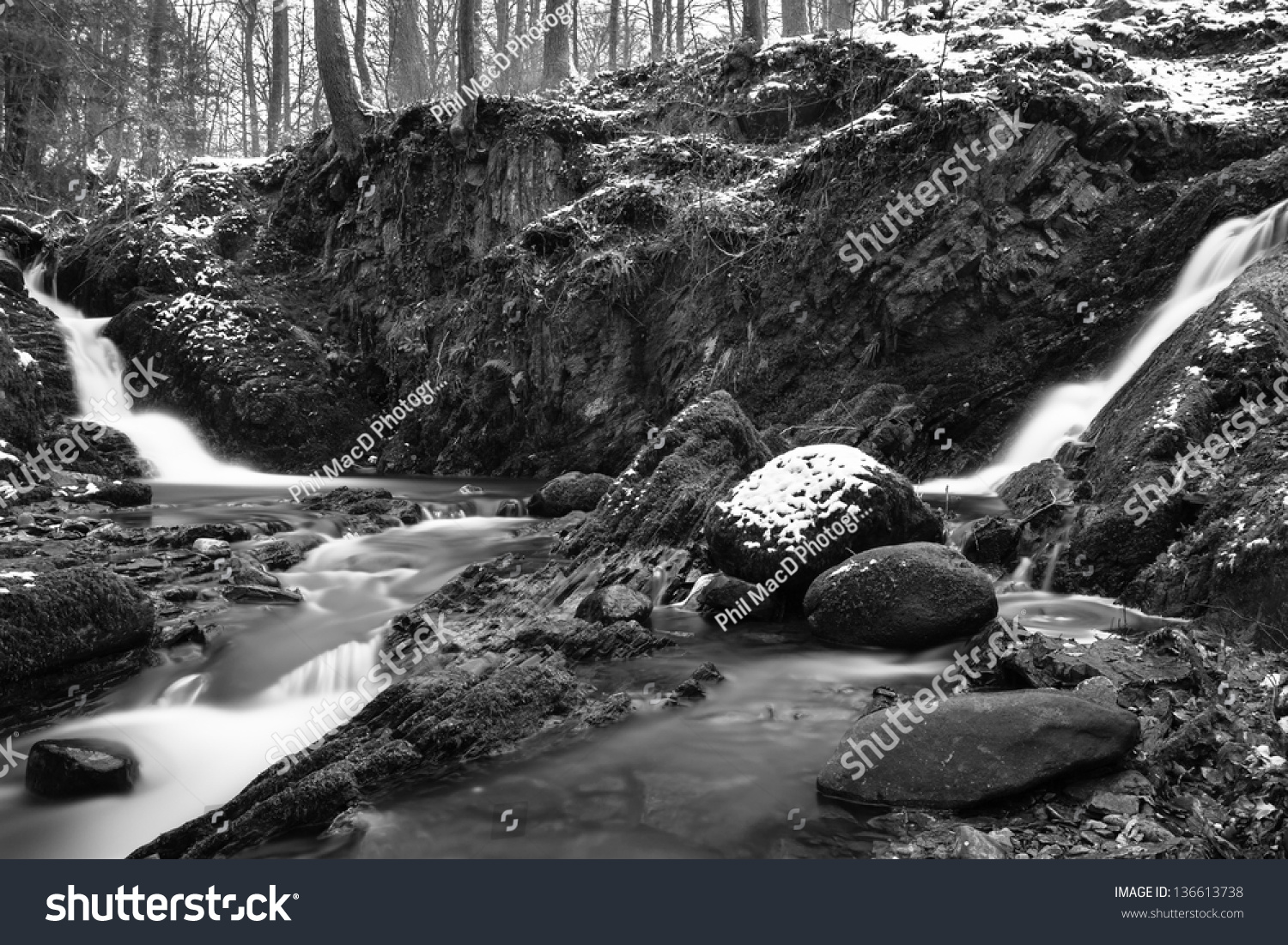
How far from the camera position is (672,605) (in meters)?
6.20

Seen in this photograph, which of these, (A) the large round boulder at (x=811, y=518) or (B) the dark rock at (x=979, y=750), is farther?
(A) the large round boulder at (x=811, y=518)

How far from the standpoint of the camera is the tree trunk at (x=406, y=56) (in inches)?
834

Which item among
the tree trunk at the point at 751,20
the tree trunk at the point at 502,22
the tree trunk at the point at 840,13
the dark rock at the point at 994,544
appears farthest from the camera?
the tree trunk at the point at 502,22

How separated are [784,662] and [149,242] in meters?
14.4

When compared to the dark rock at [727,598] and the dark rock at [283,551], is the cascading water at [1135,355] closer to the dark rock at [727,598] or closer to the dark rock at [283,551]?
the dark rock at [727,598]

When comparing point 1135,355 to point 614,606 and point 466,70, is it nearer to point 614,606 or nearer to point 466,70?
point 614,606

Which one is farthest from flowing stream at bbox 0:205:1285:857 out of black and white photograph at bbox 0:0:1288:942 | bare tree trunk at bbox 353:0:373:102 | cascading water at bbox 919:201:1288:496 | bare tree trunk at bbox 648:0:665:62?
bare tree trunk at bbox 353:0:373:102

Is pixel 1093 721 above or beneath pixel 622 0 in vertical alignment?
beneath

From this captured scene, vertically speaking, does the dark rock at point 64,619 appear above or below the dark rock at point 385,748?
above

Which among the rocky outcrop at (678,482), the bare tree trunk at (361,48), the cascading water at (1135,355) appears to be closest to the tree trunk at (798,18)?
the bare tree trunk at (361,48)

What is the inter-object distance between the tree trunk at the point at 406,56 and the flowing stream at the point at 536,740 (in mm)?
17379

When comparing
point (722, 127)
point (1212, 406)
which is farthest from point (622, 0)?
point (1212, 406)

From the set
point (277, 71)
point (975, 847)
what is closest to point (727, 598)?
point (975, 847)

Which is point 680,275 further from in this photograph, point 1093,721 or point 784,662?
point 1093,721
